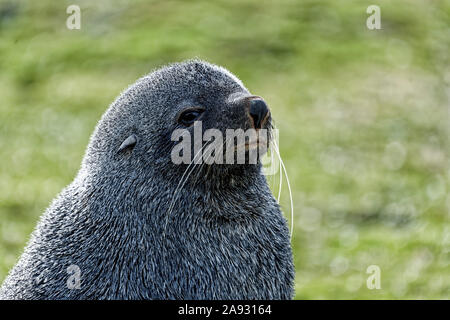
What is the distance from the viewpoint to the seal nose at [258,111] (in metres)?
5.37

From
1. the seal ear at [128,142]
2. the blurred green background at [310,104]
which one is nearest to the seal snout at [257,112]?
the seal ear at [128,142]

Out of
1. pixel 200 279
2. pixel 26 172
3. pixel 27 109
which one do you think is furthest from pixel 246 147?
pixel 27 109

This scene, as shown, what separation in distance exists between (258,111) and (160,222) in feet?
3.56

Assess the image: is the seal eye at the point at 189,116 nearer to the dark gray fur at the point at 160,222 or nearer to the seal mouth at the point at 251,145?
the dark gray fur at the point at 160,222

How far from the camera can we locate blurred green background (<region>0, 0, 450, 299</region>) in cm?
1202

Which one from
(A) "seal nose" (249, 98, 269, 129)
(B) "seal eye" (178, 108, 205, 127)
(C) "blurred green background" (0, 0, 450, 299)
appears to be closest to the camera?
(A) "seal nose" (249, 98, 269, 129)

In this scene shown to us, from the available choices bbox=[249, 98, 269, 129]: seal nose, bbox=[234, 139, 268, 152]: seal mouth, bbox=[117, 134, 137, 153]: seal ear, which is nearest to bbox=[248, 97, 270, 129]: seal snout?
bbox=[249, 98, 269, 129]: seal nose

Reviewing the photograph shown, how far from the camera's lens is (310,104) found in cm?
1741

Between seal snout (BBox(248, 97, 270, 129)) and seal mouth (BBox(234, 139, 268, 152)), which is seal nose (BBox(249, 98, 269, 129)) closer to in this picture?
seal snout (BBox(248, 97, 270, 129))

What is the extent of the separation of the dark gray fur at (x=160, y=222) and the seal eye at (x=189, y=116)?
0.06 m

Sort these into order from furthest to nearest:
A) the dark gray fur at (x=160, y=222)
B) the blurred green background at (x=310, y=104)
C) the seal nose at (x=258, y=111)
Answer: the blurred green background at (x=310, y=104) < the dark gray fur at (x=160, y=222) < the seal nose at (x=258, y=111)

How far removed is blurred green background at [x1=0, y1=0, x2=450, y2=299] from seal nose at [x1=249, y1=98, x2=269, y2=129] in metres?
5.21
